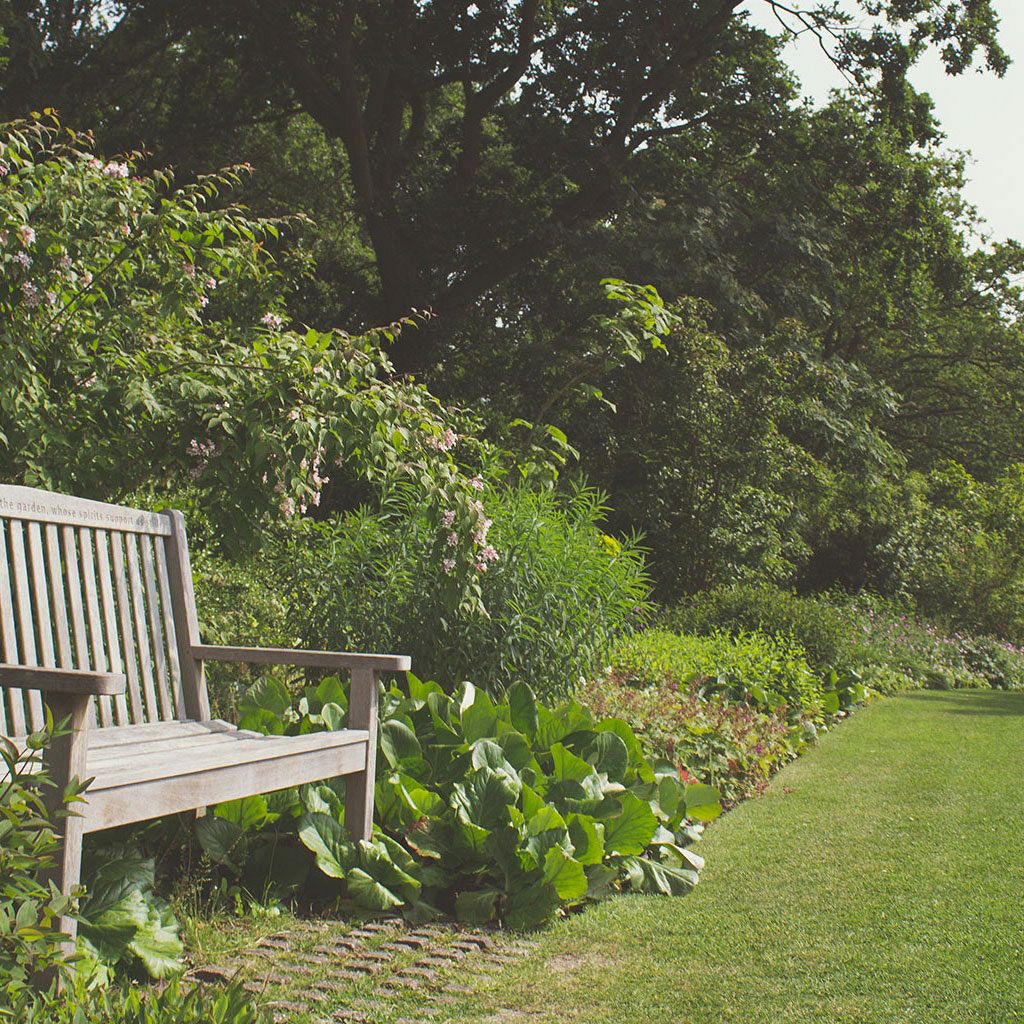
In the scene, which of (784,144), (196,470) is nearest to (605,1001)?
(196,470)

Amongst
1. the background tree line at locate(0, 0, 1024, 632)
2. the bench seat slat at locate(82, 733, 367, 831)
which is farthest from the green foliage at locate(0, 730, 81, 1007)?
the background tree line at locate(0, 0, 1024, 632)

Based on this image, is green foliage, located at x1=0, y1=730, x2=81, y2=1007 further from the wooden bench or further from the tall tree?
the tall tree

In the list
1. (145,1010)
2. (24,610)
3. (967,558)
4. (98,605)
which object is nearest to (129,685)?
(98,605)

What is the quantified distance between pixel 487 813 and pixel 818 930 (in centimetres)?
112

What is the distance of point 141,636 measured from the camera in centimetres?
387

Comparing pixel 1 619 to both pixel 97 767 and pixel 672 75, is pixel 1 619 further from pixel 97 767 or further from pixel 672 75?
pixel 672 75

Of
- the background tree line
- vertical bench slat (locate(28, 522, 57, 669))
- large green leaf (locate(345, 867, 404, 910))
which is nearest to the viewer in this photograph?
vertical bench slat (locate(28, 522, 57, 669))

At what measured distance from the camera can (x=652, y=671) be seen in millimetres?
7691

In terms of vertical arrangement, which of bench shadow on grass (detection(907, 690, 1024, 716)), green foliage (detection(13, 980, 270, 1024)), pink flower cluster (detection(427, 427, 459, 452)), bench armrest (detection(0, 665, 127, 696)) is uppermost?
pink flower cluster (detection(427, 427, 459, 452))

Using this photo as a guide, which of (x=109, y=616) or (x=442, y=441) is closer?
(x=109, y=616)

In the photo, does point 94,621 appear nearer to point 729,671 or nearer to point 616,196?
point 729,671

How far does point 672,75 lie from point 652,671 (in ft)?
29.6

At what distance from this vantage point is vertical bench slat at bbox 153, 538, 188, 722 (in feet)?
13.1

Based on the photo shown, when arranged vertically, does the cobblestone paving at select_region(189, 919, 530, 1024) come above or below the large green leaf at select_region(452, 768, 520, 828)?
below
